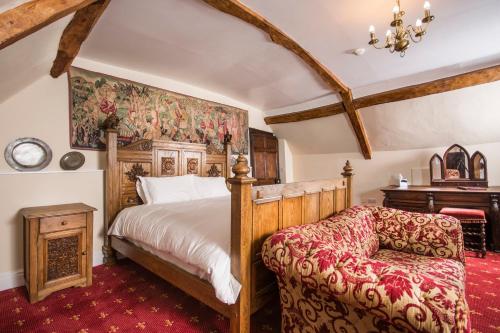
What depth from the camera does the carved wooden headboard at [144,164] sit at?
2.73m

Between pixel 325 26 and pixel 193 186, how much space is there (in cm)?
234

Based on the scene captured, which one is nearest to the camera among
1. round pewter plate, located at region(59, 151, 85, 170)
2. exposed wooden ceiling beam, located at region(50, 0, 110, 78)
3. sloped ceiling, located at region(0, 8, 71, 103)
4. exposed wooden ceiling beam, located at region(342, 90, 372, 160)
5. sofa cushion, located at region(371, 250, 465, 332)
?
sofa cushion, located at region(371, 250, 465, 332)

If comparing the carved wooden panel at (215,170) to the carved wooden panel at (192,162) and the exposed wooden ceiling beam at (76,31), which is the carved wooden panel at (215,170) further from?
the exposed wooden ceiling beam at (76,31)

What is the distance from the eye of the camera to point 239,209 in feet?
4.57

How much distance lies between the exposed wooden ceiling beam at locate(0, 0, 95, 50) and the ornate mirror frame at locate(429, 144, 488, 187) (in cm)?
473

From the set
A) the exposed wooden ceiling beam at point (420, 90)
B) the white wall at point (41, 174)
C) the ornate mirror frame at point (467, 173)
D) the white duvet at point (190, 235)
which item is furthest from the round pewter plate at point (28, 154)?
the ornate mirror frame at point (467, 173)

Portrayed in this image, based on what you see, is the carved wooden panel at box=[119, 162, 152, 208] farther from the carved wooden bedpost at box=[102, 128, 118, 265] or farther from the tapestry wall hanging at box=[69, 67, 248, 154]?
the tapestry wall hanging at box=[69, 67, 248, 154]

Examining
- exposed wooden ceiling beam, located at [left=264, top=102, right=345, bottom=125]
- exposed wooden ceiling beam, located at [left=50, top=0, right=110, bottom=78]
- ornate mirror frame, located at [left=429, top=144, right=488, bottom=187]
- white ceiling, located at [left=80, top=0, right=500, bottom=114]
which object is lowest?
ornate mirror frame, located at [left=429, top=144, right=488, bottom=187]

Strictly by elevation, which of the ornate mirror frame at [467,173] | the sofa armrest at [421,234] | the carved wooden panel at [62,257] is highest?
the ornate mirror frame at [467,173]

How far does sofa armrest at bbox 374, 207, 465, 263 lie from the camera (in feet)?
5.90

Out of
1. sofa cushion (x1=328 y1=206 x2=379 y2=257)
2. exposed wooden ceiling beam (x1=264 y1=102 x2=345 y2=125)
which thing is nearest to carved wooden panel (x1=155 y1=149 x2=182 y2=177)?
sofa cushion (x1=328 y1=206 x2=379 y2=257)

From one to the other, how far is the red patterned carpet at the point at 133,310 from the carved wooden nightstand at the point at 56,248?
0.12 metres

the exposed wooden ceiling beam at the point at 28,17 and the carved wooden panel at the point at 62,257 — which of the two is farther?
the carved wooden panel at the point at 62,257

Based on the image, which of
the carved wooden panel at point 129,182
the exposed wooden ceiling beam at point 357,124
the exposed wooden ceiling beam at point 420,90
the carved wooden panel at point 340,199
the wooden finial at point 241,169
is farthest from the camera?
the exposed wooden ceiling beam at point 357,124
